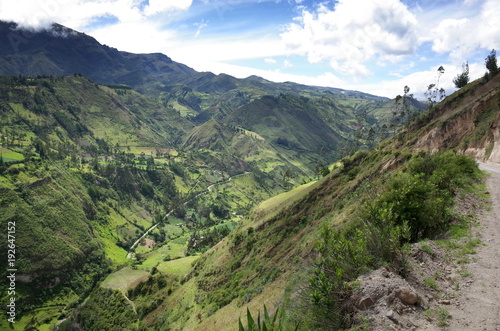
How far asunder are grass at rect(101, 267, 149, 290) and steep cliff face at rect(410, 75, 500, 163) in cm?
8948

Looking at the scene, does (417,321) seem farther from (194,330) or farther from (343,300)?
(194,330)

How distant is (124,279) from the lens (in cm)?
9744

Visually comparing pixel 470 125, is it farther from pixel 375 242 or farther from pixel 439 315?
pixel 439 315

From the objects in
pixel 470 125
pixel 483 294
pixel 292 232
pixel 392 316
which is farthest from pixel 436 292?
pixel 470 125

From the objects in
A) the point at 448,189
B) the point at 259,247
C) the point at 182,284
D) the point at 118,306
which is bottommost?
the point at 118,306

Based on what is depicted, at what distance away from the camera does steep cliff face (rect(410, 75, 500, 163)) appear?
48581mm

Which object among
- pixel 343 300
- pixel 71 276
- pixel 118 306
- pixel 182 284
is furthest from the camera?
pixel 71 276

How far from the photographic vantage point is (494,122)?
160 ft

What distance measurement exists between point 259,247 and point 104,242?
6873 inches

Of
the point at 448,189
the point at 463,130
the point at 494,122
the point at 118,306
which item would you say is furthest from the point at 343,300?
the point at 118,306

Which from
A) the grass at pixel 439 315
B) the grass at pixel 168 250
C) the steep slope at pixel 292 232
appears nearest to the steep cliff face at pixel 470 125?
the steep slope at pixel 292 232

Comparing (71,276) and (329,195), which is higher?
(329,195)

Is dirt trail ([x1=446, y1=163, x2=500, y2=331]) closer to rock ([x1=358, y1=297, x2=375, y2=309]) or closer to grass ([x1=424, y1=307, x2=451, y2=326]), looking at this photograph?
grass ([x1=424, y1=307, x2=451, y2=326])

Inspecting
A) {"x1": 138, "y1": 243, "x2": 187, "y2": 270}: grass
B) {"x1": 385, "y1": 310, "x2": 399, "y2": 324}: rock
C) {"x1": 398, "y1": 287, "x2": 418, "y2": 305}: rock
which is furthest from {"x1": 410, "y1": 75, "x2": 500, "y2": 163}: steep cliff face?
{"x1": 138, "y1": 243, "x2": 187, "y2": 270}: grass
